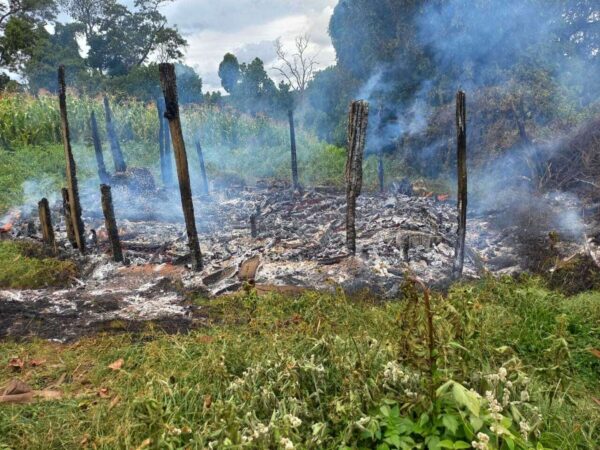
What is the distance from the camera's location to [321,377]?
8.92ft

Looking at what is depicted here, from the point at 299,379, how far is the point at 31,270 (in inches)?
226

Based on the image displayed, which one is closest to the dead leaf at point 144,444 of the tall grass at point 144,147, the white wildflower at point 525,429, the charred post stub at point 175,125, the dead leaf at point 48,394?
the dead leaf at point 48,394

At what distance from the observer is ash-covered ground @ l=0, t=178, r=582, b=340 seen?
553 centimetres

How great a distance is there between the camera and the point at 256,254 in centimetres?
742

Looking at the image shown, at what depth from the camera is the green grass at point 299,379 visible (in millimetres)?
2354

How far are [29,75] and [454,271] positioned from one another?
23.5 m

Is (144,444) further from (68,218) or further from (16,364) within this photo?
(68,218)

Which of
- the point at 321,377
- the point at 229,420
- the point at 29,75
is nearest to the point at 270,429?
the point at 229,420

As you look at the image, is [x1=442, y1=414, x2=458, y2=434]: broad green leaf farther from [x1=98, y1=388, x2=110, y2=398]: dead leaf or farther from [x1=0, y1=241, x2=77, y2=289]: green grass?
[x1=0, y1=241, x2=77, y2=289]: green grass

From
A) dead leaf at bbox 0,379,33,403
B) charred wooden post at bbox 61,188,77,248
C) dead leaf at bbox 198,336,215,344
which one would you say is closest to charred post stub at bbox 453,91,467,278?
dead leaf at bbox 198,336,215,344

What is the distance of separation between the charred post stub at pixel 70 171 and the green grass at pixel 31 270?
60cm

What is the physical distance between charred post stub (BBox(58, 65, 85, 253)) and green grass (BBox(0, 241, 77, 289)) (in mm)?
598

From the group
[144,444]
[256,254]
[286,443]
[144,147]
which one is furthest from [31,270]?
[144,147]

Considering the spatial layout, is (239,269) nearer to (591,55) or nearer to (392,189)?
(392,189)
